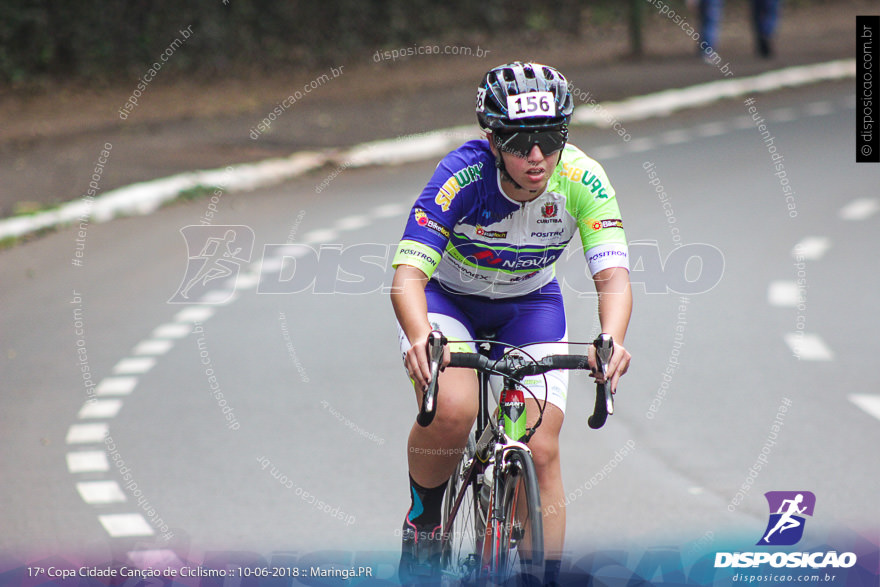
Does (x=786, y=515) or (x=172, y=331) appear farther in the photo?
(x=172, y=331)

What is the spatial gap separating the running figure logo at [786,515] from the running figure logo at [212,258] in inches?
221

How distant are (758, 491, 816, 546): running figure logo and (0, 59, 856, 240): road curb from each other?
29.4 feet

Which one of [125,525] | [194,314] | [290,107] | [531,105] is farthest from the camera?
[290,107]

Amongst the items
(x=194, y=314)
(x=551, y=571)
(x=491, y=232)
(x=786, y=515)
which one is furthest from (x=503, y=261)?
(x=194, y=314)

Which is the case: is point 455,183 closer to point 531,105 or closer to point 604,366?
point 531,105

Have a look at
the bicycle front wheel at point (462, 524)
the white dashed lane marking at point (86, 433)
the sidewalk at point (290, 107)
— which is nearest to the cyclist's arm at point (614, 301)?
the bicycle front wheel at point (462, 524)

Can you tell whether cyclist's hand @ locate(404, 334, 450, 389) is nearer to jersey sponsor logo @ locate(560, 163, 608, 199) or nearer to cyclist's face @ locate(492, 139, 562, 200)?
cyclist's face @ locate(492, 139, 562, 200)

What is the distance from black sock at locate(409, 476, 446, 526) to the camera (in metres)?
4.80

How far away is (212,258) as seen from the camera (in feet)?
39.6

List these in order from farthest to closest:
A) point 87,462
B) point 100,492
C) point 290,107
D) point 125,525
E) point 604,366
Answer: point 290,107
point 87,462
point 100,492
point 125,525
point 604,366

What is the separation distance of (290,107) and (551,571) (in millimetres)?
17294

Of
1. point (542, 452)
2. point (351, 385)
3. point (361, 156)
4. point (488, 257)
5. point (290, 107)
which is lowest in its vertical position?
point (542, 452)

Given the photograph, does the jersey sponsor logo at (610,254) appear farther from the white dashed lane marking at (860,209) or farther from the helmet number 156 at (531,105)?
the white dashed lane marking at (860,209)

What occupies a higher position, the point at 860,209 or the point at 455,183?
the point at 860,209
